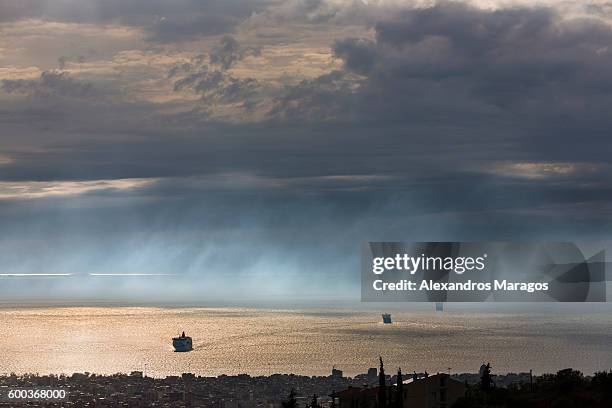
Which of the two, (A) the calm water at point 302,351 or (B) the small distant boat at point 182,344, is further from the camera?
(B) the small distant boat at point 182,344

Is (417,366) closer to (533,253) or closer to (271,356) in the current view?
(271,356)

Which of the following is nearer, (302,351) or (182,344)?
(302,351)

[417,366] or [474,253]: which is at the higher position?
[474,253]

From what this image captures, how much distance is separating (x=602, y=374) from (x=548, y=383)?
4690mm

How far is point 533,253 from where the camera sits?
80.9m

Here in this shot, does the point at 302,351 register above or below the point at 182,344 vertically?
below

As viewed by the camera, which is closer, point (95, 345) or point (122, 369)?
point (122, 369)

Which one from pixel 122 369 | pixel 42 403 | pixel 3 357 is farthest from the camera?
pixel 3 357

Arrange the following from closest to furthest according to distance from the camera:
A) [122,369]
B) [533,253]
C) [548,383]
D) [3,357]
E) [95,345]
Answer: [548,383] → [533,253] → [122,369] → [3,357] → [95,345]

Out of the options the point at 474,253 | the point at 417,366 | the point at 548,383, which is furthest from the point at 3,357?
the point at 548,383

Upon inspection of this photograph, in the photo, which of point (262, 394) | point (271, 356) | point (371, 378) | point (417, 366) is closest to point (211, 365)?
point (271, 356)

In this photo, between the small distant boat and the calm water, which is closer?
the calm water

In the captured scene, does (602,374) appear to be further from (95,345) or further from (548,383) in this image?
(95,345)

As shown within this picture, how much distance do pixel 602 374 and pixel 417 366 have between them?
93555mm
